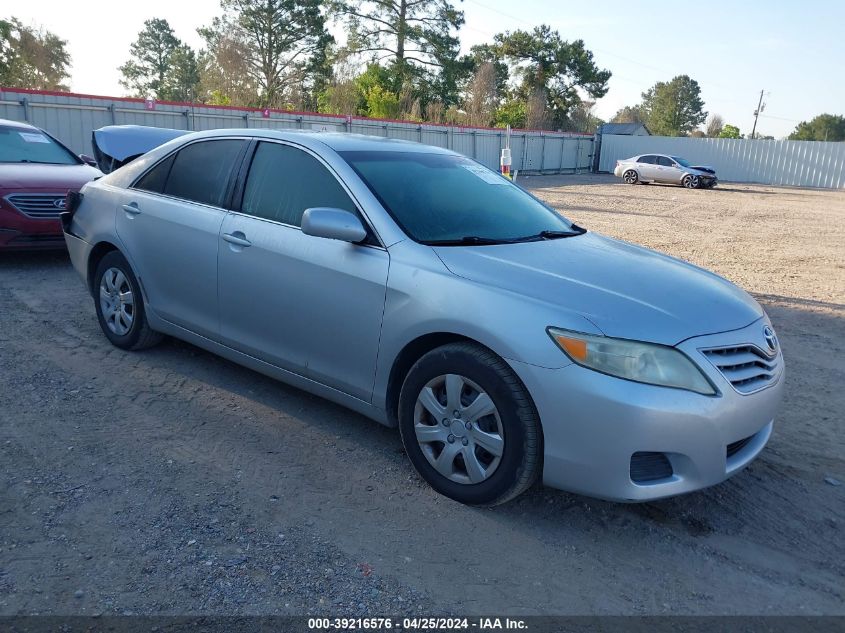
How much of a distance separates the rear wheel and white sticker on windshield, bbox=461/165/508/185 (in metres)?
28.6

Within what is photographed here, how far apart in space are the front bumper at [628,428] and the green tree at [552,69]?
52739mm

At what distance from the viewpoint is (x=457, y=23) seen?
4344 cm

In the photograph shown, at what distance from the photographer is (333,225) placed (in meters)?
3.39

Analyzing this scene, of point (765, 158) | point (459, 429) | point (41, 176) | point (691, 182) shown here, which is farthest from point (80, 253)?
point (765, 158)

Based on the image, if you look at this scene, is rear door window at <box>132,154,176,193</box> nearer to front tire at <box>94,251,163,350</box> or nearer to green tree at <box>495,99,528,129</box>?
front tire at <box>94,251,163,350</box>

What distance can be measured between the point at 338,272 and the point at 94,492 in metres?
1.54

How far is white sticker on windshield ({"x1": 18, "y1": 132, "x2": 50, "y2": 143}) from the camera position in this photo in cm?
880

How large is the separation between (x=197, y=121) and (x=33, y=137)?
12492 millimetres

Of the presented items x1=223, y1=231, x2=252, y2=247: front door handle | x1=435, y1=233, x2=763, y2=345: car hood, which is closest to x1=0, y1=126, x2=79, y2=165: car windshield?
x1=223, y1=231, x2=252, y2=247: front door handle

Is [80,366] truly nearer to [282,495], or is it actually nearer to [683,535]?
[282,495]

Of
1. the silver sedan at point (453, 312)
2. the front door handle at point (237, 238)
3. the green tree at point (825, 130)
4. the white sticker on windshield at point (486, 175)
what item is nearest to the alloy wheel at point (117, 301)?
the silver sedan at point (453, 312)

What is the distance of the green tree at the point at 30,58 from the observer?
45.2 m

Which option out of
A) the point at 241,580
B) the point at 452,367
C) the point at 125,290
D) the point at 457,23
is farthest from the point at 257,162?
the point at 457,23

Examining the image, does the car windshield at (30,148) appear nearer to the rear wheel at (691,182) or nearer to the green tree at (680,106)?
the rear wheel at (691,182)
